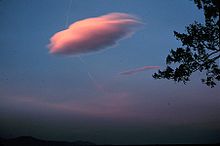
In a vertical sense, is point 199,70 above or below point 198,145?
above

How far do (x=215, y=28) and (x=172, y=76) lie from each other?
3.14 meters

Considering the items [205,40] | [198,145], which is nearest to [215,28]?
[205,40]

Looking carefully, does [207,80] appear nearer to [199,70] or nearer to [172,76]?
[199,70]

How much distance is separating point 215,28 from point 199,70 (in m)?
2.19

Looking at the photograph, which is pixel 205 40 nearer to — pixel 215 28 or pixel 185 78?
pixel 215 28

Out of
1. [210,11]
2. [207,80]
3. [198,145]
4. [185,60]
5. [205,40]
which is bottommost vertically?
[198,145]

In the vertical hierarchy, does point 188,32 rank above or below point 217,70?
above

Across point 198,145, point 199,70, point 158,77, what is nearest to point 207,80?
point 199,70

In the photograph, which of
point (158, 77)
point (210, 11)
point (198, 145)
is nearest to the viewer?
point (198, 145)

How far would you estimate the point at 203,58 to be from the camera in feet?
44.3

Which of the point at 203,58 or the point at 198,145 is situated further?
the point at 203,58

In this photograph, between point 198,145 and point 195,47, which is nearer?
point 198,145

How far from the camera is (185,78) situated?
13.6m

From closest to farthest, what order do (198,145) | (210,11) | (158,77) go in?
(198,145), (210,11), (158,77)
